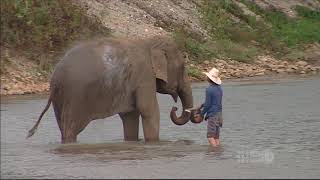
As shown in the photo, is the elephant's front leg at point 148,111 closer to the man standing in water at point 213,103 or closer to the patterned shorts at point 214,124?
the man standing in water at point 213,103

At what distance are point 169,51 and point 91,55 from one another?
4.84ft

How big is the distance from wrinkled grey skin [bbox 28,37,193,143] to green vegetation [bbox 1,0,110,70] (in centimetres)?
1410

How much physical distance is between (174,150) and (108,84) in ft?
4.54

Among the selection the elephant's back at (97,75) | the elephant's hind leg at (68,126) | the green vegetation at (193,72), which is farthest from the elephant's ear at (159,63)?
the green vegetation at (193,72)

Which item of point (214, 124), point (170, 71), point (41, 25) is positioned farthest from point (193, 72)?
point (214, 124)

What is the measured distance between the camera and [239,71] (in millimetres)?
33125

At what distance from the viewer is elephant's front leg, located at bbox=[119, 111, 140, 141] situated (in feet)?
46.3

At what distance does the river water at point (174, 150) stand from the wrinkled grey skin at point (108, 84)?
0.40 metres

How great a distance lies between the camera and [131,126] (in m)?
14.2

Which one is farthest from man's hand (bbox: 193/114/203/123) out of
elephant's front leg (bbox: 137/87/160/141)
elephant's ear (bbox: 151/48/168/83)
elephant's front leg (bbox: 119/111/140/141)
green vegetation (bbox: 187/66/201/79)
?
green vegetation (bbox: 187/66/201/79)

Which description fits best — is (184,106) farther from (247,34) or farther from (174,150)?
(247,34)

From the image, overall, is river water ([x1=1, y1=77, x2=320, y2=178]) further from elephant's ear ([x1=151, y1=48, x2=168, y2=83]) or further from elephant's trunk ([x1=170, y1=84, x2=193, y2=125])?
elephant's ear ([x1=151, y1=48, x2=168, y2=83])

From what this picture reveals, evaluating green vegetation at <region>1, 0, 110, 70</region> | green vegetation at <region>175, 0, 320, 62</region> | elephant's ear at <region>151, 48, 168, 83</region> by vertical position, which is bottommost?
green vegetation at <region>175, 0, 320, 62</region>

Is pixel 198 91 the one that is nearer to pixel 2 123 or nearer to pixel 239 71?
pixel 239 71
